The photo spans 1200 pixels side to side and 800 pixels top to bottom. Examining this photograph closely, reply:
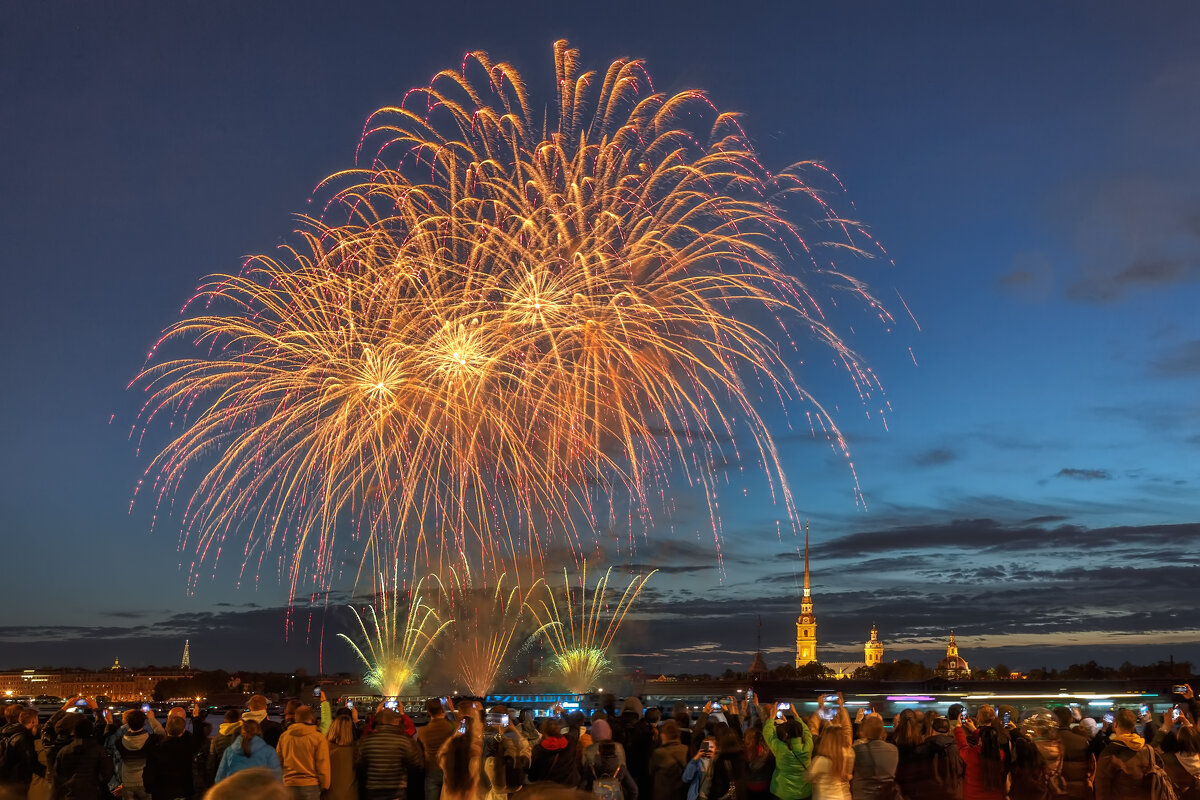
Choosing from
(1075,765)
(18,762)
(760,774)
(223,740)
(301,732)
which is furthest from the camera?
(1075,765)

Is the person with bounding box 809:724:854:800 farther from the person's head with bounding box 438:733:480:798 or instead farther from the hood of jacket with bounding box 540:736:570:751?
the person's head with bounding box 438:733:480:798

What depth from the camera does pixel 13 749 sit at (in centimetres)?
1070

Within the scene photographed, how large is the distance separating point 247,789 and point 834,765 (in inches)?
335

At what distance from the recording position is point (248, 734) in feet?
34.2

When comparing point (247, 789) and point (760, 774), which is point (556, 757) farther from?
point (247, 789)

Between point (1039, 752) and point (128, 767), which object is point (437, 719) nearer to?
point (128, 767)

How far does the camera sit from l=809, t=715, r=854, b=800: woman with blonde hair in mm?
11180

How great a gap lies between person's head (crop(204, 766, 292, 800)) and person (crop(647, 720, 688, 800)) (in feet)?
31.0

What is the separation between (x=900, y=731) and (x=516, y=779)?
14.0 feet

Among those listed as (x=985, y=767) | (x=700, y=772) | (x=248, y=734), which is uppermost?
(x=248, y=734)

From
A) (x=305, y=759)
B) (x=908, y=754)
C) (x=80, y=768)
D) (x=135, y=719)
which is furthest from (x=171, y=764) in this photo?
(x=908, y=754)

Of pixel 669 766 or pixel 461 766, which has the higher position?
pixel 461 766

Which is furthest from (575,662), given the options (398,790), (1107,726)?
(398,790)

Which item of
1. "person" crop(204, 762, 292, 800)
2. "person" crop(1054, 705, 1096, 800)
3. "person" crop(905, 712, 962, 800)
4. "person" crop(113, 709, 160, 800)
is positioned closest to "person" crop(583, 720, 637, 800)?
"person" crop(905, 712, 962, 800)
